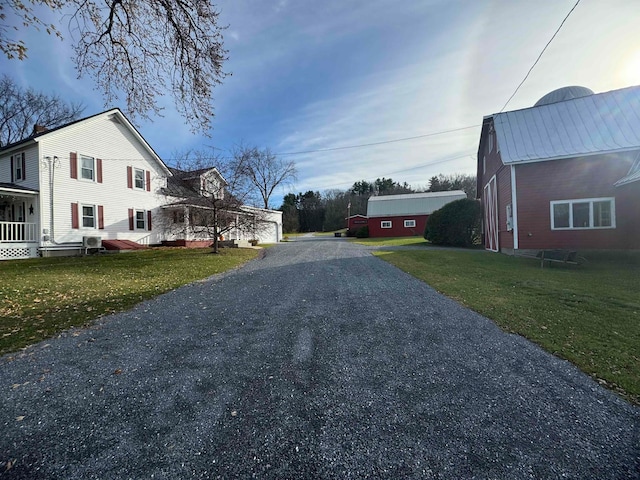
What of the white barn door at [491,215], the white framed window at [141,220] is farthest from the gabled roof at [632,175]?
the white framed window at [141,220]

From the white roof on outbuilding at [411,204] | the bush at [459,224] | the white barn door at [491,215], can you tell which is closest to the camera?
the white barn door at [491,215]

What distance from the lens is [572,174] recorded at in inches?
480

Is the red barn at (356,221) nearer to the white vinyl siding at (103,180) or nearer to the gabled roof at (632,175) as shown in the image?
the white vinyl siding at (103,180)

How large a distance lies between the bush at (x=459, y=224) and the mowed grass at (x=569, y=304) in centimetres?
820

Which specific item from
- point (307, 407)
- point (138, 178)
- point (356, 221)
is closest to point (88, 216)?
point (138, 178)

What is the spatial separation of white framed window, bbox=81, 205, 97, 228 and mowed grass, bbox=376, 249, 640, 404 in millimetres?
17162

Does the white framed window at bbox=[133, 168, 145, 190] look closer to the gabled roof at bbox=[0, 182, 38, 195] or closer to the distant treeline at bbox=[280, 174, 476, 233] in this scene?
the gabled roof at bbox=[0, 182, 38, 195]

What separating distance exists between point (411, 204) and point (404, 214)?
1768 millimetres

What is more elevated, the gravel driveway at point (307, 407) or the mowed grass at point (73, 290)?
the mowed grass at point (73, 290)

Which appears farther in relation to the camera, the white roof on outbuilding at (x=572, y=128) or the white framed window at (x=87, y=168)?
the white framed window at (x=87, y=168)

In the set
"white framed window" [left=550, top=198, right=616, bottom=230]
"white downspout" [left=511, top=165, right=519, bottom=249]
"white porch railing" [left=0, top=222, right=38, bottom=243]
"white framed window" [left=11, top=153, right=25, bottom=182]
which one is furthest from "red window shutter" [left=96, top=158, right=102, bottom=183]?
"white framed window" [left=550, top=198, right=616, bottom=230]

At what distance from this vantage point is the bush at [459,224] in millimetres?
18938

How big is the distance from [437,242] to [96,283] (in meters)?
18.9

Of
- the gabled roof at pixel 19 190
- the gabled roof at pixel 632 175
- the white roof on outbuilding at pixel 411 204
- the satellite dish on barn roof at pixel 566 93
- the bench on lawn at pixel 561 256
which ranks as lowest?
the bench on lawn at pixel 561 256
